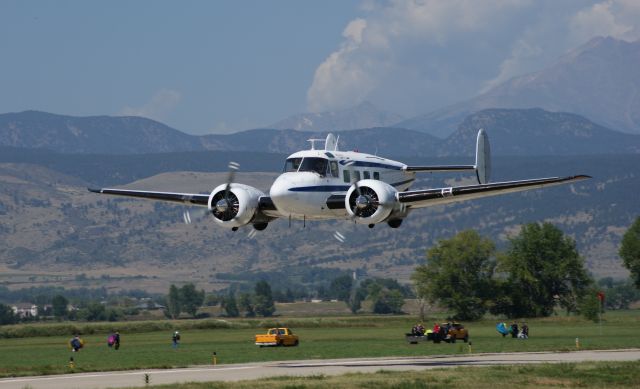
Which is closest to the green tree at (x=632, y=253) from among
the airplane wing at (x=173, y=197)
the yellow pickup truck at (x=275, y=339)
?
the yellow pickup truck at (x=275, y=339)

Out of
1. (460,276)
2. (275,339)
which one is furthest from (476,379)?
(460,276)

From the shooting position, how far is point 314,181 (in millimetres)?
59156

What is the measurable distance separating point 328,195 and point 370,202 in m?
2.31

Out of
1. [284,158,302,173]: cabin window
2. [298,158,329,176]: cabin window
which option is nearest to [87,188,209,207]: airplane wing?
[284,158,302,173]: cabin window

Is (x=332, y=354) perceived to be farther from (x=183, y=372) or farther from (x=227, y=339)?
(x=227, y=339)

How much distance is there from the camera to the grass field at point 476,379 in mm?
50688

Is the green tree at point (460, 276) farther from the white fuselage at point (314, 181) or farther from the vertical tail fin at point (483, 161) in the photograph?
the white fuselage at point (314, 181)

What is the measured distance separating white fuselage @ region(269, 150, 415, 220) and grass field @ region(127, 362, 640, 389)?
8.94 metres

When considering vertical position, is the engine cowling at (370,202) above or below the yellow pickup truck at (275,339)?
above

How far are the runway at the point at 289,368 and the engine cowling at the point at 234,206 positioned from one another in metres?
7.75

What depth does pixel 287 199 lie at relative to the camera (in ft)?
191

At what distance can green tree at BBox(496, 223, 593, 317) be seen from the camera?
146 m

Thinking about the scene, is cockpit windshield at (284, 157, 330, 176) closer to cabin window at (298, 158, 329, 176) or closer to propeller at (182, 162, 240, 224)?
cabin window at (298, 158, 329, 176)

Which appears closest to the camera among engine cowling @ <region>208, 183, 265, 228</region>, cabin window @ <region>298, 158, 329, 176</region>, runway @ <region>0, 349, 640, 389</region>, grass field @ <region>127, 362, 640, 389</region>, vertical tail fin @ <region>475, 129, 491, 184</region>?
grass field @ <region>127, 362, 640, 389</region>
